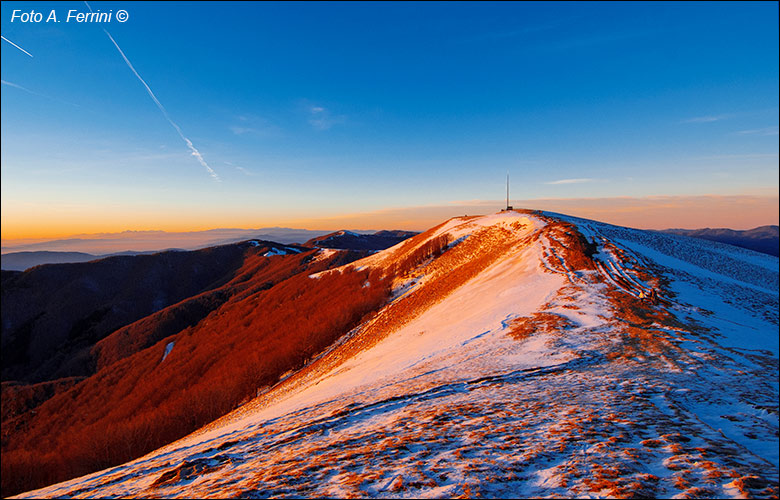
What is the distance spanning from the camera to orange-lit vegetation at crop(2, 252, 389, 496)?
21312mm

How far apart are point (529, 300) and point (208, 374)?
3243 cm

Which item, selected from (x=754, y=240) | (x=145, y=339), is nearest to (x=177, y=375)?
(x=145, y=339)

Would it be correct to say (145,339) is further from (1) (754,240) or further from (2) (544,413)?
(1) (754,240)

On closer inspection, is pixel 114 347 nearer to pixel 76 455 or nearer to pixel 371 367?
pixel 76 455

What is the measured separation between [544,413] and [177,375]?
41776 mm

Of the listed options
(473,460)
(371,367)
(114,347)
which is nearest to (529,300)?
(371,367)

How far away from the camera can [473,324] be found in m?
15.6

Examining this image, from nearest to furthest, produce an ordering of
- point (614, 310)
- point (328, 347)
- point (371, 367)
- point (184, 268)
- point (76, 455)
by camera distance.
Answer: point (614, 310)
point (371, 367)
point (76, 455)
point (328, 347)
point (184, 268)

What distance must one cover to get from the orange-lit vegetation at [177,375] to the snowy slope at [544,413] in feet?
38.1

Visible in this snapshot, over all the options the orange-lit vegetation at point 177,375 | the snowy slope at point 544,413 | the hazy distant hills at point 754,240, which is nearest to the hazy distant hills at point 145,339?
the orange-lit vegetation at point 177,375

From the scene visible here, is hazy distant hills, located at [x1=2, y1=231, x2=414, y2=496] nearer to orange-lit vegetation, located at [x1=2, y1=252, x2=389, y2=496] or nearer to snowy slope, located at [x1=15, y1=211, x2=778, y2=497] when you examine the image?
orange-lit vegetation, located at [x1=2, y1=252, x2=389, y2=496]

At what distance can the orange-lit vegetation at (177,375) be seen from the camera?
21312 mm

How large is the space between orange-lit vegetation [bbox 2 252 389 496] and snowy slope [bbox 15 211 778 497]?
457 inches

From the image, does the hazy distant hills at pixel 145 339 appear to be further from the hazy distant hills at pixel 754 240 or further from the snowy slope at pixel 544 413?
the hazy distant hills at pixel 754 240
